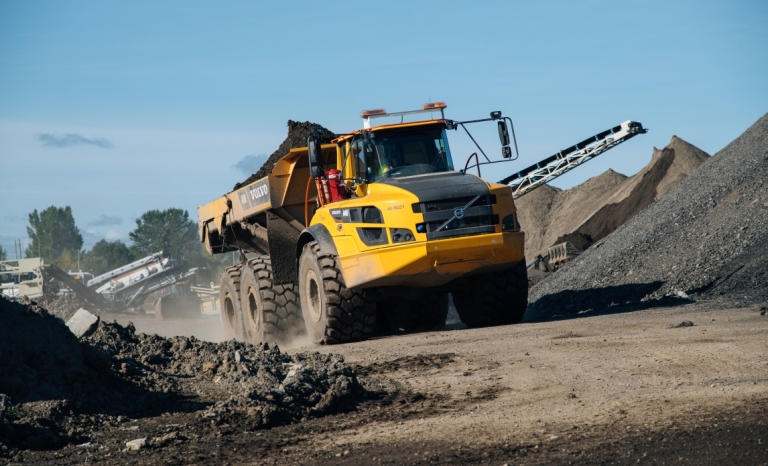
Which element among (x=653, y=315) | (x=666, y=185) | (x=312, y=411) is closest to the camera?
(x=312, y=411)

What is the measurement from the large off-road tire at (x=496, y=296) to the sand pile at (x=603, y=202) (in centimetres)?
1678

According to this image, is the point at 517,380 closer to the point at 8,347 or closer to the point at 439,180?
the point at 439,180

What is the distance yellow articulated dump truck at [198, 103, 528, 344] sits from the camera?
10.2 m

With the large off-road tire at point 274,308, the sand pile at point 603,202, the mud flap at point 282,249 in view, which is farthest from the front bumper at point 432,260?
the sand pile at point 603,202

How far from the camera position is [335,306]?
11.0 m

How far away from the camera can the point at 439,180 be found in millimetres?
10562

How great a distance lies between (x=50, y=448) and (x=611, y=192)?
30952mm

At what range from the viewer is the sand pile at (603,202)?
30000 mm

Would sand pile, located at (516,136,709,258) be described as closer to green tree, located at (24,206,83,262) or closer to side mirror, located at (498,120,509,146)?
side mirror, located at (498,120,509,146)

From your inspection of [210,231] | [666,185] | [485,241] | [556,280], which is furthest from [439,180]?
[666,185]

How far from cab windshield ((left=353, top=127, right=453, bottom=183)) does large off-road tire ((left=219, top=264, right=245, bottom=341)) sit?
4.51 meters

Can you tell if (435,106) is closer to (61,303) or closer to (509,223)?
(509,223)

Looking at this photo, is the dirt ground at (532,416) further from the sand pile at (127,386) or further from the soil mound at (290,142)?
the soil mound at (290,142)

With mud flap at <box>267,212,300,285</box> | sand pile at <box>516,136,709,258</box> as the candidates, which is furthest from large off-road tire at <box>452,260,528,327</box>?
sand pile at <box>516,136,709,258</box>
